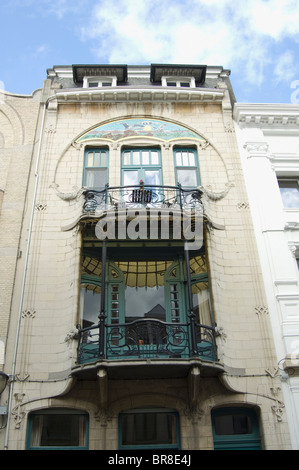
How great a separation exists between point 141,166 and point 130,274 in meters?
4.12

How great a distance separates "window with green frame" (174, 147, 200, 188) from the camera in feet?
48.6

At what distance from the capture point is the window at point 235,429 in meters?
10.7

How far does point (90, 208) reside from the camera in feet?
43.5

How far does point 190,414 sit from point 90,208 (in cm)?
650

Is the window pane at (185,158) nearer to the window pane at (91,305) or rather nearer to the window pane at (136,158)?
the window pane at (136,158)

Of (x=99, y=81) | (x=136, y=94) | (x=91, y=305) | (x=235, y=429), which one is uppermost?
(x=99, y=81)

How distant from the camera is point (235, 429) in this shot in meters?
11.0

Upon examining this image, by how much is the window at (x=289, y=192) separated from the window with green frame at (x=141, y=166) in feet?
14.1

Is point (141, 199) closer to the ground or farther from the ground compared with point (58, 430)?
farther from the ground

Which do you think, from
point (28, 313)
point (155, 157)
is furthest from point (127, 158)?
point (28, 313)

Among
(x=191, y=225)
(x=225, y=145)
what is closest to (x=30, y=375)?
(x=191, y=225)

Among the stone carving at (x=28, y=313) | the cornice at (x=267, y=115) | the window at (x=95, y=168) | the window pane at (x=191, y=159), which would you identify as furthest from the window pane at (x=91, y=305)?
the cornice at (x=267, y=115)

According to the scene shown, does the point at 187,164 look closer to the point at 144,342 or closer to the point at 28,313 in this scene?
the point at 144,342
